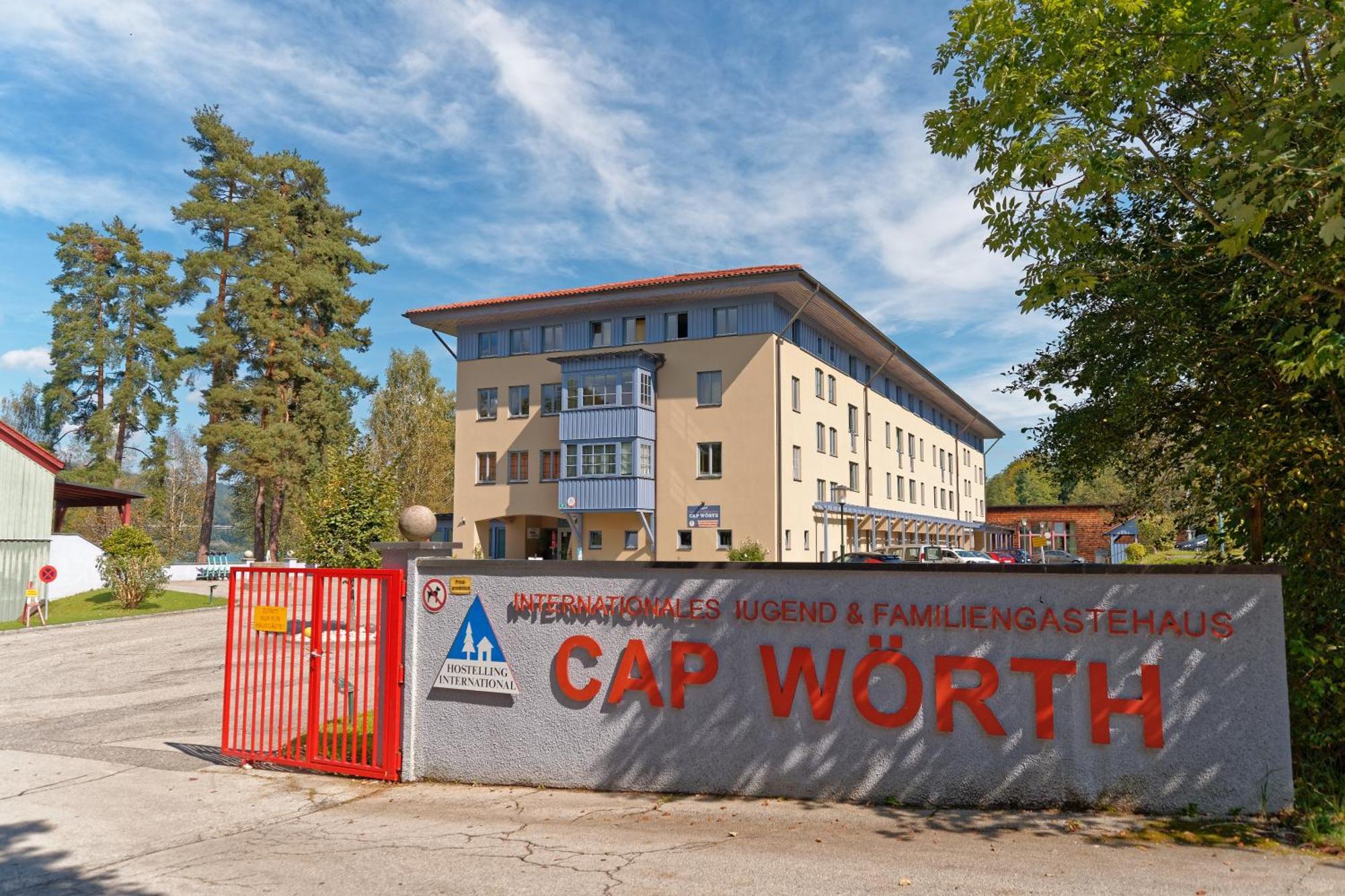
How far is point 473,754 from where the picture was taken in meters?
8.46

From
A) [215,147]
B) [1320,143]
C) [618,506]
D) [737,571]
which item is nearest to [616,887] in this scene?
[737,571]

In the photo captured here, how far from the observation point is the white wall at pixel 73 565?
35.0 metres

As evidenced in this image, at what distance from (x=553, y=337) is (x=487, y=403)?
4.84 metres

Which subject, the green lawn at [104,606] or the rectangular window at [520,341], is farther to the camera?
the rectangular window at [520,341]

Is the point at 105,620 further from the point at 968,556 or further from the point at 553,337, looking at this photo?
the point at 968,556

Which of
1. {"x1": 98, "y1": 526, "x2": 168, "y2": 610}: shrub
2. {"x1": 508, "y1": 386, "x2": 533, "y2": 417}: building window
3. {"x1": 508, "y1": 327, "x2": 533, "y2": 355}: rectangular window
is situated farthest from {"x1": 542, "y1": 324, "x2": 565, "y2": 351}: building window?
{"x1": 98, "y1": 526, "x2": 168, "y2": 610}: shrub

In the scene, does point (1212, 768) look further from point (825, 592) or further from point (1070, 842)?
point (825, 592)

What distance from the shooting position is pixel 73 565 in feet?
117

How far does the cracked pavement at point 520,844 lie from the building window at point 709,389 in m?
30.7

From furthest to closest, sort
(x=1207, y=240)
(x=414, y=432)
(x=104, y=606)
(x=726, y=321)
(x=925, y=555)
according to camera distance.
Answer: (x=414, y=432) → (x=925, y=555) → (x=726, y=321) → (x=104, y=606) → (x=1207, y=240)

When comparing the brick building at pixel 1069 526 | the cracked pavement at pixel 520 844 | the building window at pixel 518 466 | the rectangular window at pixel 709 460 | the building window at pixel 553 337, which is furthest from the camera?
the brick building at pixel 1069 526

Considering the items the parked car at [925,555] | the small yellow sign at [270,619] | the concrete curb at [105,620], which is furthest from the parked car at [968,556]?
the small yellow sign at [270,619]

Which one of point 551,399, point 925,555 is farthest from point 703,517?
point 925,555

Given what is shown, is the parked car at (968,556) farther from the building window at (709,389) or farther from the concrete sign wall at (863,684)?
the concrete sign wall at (863,684)
